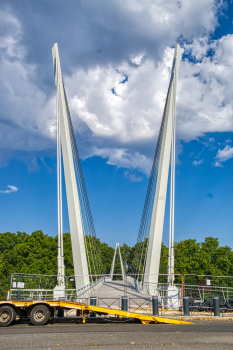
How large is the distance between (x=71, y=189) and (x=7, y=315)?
9.60m

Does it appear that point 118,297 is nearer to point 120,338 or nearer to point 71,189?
point 71,189

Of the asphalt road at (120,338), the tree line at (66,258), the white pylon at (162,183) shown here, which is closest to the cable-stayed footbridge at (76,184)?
the white pylon at (162,183)

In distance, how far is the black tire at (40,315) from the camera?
32.4 ft

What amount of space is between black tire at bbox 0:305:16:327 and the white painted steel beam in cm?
714

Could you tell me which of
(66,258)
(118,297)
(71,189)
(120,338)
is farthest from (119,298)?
(66,258)

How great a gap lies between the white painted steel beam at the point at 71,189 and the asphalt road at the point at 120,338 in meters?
8.30

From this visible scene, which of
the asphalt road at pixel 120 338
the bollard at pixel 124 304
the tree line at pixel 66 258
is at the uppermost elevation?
the tree line at pixel 66 258

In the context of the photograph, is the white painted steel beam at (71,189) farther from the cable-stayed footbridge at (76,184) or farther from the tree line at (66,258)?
the tree line at (66,258)

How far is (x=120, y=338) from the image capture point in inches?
295

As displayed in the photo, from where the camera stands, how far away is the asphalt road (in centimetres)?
658

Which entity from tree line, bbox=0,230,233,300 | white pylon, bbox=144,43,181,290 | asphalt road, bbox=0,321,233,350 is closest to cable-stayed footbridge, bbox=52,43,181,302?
white pylon, bbox=144,43,181,290

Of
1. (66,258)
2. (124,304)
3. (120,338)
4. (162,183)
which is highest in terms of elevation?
(162,183)

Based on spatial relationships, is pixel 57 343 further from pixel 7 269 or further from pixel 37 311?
pixel 7 269

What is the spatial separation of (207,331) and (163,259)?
64908mm
